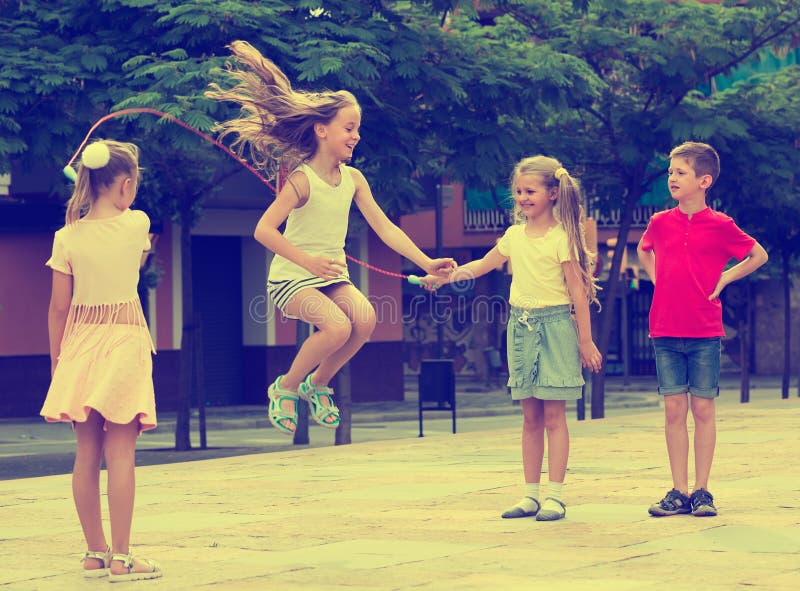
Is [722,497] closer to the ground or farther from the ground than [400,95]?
closer to the ground

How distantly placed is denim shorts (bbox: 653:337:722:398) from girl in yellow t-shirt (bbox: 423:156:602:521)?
1.60ft

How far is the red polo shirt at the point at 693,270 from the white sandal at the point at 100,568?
3.45 meters

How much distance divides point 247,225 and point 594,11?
498 inches

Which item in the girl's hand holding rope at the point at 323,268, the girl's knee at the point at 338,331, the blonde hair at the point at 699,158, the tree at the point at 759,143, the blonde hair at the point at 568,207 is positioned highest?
the tree at the point at 759,143

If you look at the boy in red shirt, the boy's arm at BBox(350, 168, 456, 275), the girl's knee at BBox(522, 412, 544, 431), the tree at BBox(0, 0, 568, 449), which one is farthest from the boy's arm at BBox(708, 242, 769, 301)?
the tree at BBox(0, 0, 568, 449)

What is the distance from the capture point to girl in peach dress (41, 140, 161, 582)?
23.2 feet

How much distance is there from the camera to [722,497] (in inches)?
364

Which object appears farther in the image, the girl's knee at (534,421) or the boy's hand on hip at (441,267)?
the girl's knee at (534,421)

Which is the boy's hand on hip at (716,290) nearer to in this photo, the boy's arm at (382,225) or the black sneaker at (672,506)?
the black sneaker at (672,506)

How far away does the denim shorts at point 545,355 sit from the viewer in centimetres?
869

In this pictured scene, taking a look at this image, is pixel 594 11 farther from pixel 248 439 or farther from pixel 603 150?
pixel 248 439

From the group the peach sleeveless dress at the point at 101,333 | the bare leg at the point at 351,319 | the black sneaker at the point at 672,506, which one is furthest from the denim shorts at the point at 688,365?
the peach sleeveless dress at the point at 101,333

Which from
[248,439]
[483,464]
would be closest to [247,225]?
[248,439]

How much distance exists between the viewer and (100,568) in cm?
706
